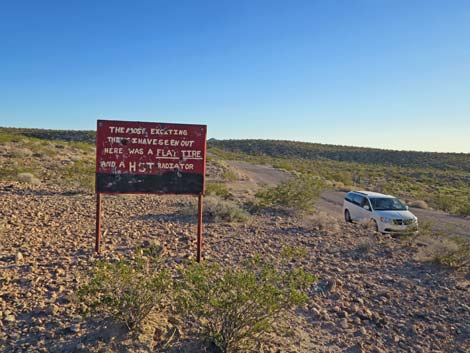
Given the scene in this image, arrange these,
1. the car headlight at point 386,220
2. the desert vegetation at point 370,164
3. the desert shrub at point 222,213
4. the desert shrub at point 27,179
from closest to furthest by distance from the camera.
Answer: the desert shrub at point 222,213 → the car headlight at point 386,220 → the desert shrub at point 27,179 → the desert vegetation at point 370,164

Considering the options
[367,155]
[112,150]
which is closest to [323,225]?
[112,150]

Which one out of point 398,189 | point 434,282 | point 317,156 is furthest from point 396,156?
point 434,282

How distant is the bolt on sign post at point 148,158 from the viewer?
670 centimetres

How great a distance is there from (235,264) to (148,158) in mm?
2487

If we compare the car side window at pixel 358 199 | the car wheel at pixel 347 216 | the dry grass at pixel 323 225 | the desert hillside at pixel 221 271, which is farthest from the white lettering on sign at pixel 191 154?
the car wheel at pixel 347 216

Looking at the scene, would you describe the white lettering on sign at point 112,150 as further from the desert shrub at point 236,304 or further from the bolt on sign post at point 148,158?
the desert shrub at point 236,304

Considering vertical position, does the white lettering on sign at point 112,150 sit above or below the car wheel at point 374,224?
above

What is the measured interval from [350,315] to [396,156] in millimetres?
90838

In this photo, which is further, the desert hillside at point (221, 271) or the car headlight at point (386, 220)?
the car headlight at point (386, 220)

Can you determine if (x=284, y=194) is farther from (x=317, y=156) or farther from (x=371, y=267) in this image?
(x=317, y=156)

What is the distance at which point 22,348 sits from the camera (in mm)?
3850

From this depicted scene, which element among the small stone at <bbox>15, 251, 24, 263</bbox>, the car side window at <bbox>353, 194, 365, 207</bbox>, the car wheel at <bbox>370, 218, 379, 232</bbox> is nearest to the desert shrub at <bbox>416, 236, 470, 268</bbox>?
the car wheel at <bbox>370, 218, 379, 232</bbox>

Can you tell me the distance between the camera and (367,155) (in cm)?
9300

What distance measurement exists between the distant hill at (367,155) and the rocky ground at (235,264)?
74.8 m
